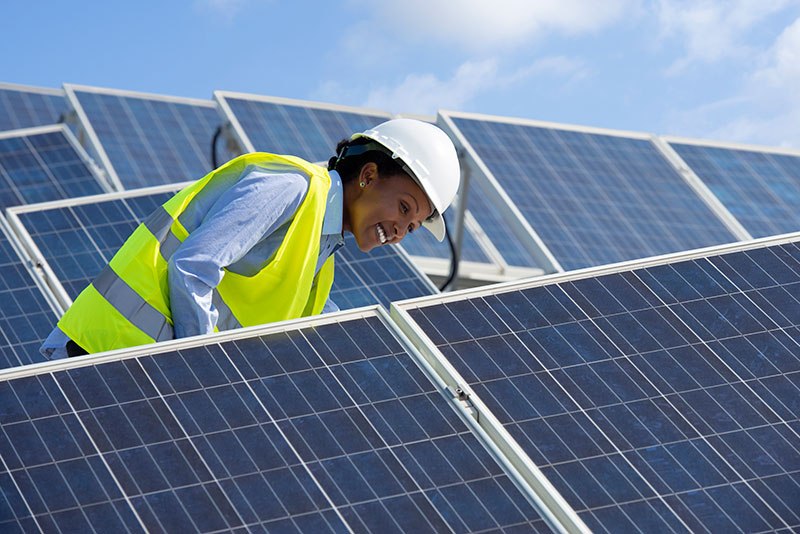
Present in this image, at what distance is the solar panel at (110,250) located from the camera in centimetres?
1078

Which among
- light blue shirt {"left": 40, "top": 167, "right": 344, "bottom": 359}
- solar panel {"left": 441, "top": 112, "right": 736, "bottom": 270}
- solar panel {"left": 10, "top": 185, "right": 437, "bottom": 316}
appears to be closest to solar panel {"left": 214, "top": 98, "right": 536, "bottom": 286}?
solar panel {"left": 441, "top": 112, "right": 736, "bottom": 270}

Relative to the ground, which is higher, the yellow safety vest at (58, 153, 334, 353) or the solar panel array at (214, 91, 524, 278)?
the solar panel array at (214, 91, 524, 278)

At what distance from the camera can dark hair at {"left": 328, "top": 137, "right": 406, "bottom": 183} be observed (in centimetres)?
641

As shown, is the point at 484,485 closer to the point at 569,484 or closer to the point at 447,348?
the point at 569,484

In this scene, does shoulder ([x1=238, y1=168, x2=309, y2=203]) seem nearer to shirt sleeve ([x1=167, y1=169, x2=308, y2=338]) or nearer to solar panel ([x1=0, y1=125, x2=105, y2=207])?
shirt sleeve ([x1=167, y1=169, x2=308, y2=338])

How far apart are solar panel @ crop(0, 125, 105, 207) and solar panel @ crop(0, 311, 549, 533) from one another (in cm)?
856

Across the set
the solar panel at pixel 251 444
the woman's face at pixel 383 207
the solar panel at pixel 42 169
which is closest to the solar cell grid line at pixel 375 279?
the solar panel at pixel 42 169

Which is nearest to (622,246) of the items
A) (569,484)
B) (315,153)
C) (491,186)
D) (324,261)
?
(491,186)

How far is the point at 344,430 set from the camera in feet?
18.0

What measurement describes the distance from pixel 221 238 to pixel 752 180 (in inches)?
467

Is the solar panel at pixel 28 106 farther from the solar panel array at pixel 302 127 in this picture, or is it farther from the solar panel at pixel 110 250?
the solar panel at pixel 110 250

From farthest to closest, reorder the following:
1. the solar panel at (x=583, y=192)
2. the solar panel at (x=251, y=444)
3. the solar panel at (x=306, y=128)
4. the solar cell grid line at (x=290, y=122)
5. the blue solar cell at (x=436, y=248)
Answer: the blue solar cell at (x=436, y=248) → the solar panel at (x=306, y=128) → the solar cell grid line at (x=290, y=122) → the solar panel at (x=583, y=192) → the solar panel at (x=251, y=444)

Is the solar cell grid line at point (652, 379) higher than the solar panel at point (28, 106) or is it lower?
lower

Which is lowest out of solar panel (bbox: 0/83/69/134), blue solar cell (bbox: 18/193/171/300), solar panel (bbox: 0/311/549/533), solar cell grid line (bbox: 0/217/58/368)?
solar panel (bbox: 0/311/549/533)
